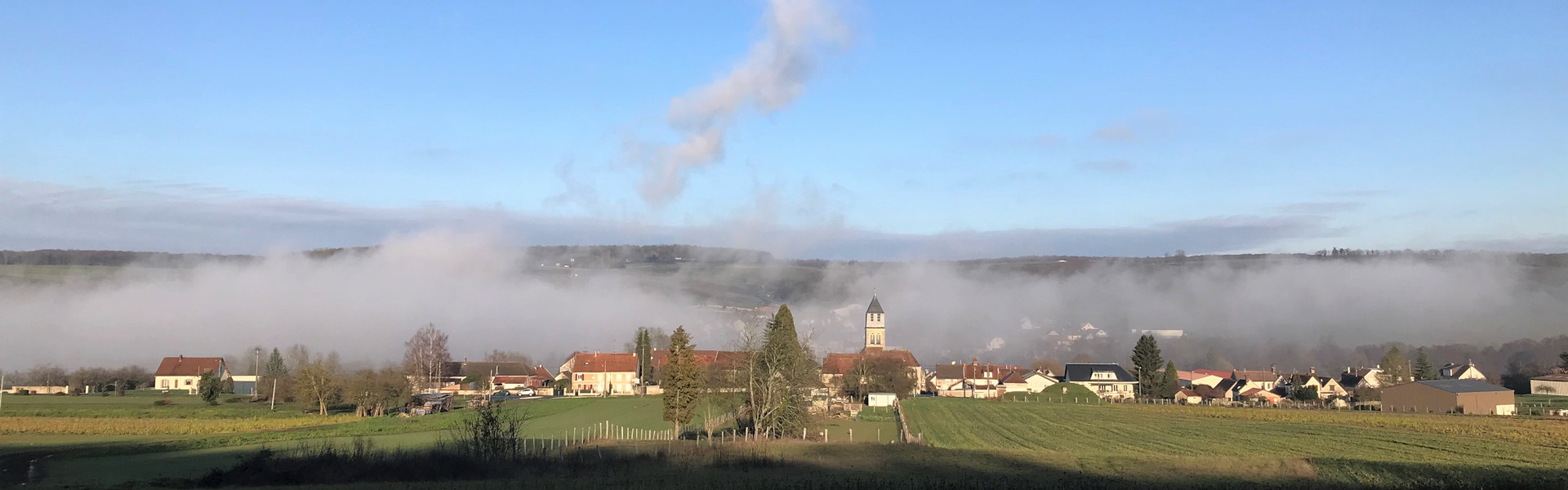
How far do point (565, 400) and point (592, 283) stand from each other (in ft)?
329

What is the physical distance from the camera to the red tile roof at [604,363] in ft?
362

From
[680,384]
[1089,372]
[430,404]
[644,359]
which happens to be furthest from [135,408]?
[1089,372]

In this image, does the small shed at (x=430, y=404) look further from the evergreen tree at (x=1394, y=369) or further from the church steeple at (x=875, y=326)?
the evergreen tree at (x=1394, y=369)

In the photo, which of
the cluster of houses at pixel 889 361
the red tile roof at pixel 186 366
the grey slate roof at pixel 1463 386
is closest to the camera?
the grey slate roof at pixel 1463 386

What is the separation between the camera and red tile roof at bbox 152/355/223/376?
355 ft

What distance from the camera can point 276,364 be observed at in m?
95.6

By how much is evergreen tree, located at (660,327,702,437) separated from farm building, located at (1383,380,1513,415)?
49.6 m

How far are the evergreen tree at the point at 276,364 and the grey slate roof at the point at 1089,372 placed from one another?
83.3 m

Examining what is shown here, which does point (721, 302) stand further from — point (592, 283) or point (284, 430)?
point (284, 430)

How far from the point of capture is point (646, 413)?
65.8 meters

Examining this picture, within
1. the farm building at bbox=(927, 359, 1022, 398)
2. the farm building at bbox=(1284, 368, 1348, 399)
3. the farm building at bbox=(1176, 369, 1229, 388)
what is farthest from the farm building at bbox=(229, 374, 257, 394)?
the farm building at bbox=(1284, 368, 1348, 399)

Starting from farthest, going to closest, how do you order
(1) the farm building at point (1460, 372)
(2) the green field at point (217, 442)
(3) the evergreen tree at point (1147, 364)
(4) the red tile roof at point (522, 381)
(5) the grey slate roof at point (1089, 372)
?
(5) the grey slate roof at point (1089, 372) → (1) the farm building at point (1460, 372) → (4) the red tile roof at point (522, 381) → (3) the evergreen tree at point (1147, 364) → (2) the green field at point (217, 442)

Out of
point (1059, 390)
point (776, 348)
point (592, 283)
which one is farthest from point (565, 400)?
point (592, 283)

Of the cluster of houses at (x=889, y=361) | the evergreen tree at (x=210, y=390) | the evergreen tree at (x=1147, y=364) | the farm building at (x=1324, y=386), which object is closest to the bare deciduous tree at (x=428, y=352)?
the cluster of houses at (x=889, y=361)
